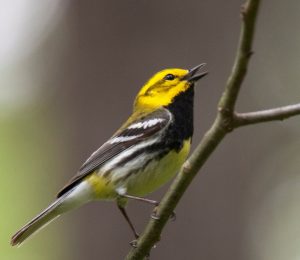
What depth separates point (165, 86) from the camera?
437cm

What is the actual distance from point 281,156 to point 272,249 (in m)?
1.06

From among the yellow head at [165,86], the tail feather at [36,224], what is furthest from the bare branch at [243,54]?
the yellow head at [165,86]

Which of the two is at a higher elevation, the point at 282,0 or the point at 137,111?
the point at 137,111

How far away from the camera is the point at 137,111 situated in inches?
176

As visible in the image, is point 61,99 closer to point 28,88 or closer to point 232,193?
point 232,193

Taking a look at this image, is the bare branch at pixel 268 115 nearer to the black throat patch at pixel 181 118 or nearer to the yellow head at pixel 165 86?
the black throat patch at pixel 181 118

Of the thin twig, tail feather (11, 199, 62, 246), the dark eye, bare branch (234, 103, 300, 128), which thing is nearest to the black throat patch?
the dark eye

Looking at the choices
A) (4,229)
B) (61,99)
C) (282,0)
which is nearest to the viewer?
(61,99)

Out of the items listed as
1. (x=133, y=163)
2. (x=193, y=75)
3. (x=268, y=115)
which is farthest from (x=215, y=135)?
(x=193, y=75)

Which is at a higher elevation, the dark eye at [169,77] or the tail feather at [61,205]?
the dark eye at [169,77]

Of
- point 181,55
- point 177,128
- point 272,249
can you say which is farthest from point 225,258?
point 272,249

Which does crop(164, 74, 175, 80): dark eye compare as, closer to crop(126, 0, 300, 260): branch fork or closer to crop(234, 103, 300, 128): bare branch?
crop(126, 0, 300, 260): branch fork

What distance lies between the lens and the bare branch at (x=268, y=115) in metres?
2.36

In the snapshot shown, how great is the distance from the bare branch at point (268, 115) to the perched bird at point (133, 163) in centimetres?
134
